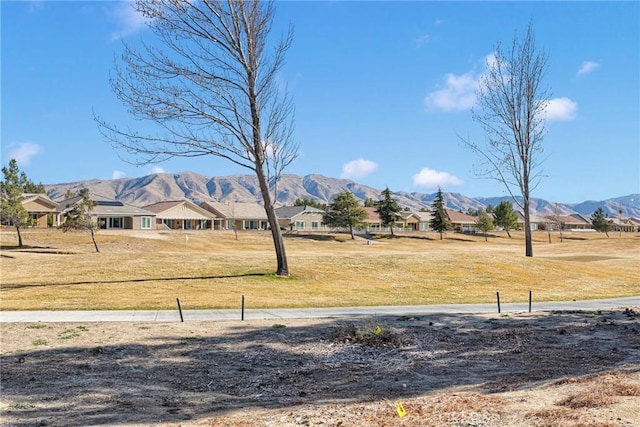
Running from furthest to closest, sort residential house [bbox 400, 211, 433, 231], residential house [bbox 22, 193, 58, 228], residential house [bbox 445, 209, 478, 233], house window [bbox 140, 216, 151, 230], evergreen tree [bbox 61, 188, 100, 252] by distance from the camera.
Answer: residential house [bbox 445, 209, 478, 233]
residential house [bbox 400, 211, 433, 231]
house window [bbox 140, 216, 151, 230]
residential house [bbox 22, 193, 58, 228]
evergreen tree [bbox 61, 188, 100, 252]

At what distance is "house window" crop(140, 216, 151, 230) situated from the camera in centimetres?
7950

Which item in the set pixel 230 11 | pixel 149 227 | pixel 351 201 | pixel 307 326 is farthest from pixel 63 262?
pixel 351 201

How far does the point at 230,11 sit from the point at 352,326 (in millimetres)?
18569

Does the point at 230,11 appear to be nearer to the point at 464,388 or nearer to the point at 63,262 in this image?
the point at 63,262

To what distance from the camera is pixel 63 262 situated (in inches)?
1248

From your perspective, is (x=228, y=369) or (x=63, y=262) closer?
(x=228, y=369)

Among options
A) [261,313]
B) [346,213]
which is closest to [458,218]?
[346,213]

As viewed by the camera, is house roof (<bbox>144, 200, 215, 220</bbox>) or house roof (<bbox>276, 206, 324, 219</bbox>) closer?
house roof (<bbox>144, 200, 215, 220</bbox>)

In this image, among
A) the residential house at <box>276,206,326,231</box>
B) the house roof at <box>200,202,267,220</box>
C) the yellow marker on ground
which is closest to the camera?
the yellow marker on ground

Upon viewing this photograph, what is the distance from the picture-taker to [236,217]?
97750 millimetres

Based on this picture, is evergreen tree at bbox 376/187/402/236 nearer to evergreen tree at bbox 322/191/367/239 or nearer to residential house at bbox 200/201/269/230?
evergreen tree at bbox 322/191/367/239

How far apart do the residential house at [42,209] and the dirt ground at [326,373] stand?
2608 inches

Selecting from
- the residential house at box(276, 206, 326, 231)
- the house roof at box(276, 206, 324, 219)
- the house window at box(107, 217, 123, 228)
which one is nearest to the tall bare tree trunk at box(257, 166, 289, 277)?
the house window at box(107, 217, 123, 228)

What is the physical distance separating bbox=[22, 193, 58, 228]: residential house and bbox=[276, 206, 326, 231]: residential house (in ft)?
130
